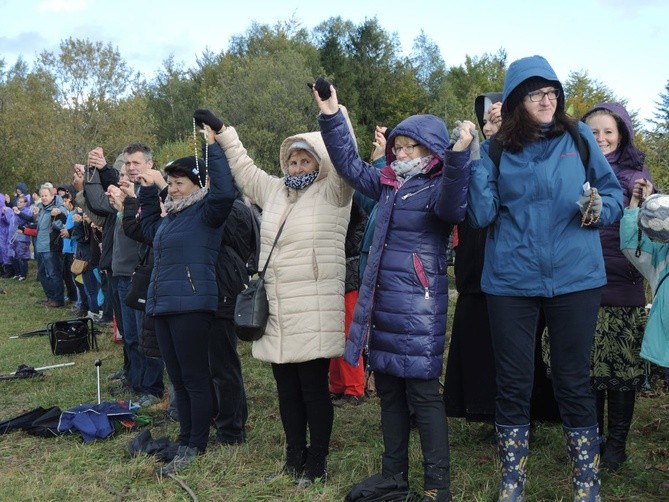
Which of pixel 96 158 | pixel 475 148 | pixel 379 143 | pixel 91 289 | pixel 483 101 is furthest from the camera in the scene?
pixel 91 289

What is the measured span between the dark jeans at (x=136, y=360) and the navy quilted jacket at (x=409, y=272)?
10.4 feet

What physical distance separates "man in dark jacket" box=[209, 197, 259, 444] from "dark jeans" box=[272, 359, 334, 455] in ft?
2.71

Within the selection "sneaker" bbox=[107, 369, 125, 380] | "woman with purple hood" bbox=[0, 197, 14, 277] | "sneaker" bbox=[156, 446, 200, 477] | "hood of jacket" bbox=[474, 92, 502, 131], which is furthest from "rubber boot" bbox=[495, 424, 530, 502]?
"woman with purple hood" bbox=[0, 197, 14, 277]

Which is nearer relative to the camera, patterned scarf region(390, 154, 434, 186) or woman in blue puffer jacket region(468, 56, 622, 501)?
woman in blue puffer jacket region(468, 56, 622, 501)

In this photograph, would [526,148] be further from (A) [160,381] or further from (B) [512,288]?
(A) [160,381]

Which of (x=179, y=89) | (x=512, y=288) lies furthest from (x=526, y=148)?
(x=179, y=89)

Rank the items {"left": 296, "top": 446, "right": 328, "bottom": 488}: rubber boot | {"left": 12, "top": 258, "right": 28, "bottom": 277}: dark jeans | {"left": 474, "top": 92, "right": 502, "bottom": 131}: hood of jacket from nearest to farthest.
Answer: {"left": 296, "top": 446, "right": 328, "bottom": 488}: rubber boot < {"left": 474, "top": 92, "right": 502, "bottom": 131}: hood of jacket < {"left": 12, "top": 258, "right": 28, "bottom": 277}: dark jeans

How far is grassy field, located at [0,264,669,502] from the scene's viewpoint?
3.90m

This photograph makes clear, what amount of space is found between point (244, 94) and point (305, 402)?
133 ft

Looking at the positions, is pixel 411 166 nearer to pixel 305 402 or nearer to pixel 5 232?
pixel 305 402

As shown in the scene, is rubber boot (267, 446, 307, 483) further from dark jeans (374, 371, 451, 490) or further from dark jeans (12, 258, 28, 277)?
dark jeans (12, 258, 28, 277)

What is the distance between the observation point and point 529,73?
3402mm

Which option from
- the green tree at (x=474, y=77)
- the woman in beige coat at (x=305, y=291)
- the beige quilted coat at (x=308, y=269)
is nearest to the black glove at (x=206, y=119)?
the woman in beige coat at (x=305, y=291)

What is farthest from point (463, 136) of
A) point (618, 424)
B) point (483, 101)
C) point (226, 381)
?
point (226, 381)
